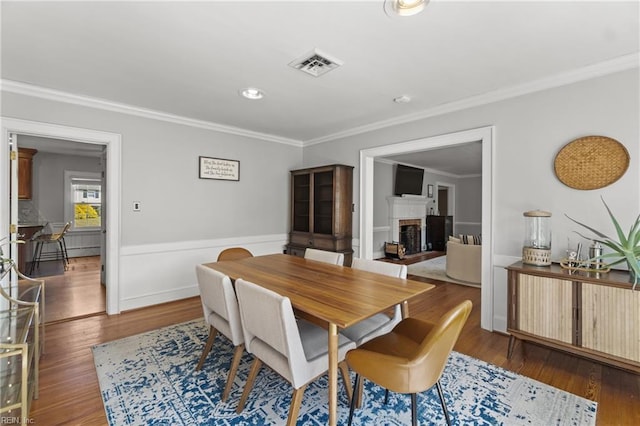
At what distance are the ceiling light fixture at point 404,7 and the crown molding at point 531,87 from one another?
165 cm

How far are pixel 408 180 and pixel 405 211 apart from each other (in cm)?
78

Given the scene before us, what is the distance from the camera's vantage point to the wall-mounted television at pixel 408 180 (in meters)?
7.05

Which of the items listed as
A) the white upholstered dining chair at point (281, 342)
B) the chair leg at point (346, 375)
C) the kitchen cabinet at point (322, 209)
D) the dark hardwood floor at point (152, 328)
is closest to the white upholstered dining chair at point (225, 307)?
the white upholstered dining chair at point (281, 342)

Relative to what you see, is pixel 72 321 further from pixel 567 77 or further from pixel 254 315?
pixel 567 77

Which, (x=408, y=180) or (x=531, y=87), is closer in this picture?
(x=531, y=87)

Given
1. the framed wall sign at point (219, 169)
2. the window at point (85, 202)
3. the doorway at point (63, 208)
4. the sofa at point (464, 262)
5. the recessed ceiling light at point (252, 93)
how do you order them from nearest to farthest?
the recessed ceiling light at point (252, 93) → the framed wall sign at point (219, 169) → the sofa at point (464, 262) → the doorway at point (63, 208) → the window at point (85, 202)

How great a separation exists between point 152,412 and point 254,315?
0.95 meters

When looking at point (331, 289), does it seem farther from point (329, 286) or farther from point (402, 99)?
point (402, 99)

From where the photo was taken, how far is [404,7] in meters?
1.67

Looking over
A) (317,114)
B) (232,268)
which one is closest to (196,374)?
(232,268)

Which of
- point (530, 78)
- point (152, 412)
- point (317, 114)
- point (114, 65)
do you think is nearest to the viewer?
point (152, 412)

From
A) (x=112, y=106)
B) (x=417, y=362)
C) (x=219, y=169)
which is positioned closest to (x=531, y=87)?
(x=417, y=362)

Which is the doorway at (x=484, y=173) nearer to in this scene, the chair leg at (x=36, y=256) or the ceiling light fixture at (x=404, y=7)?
the ceiling light fixture at (x=404, y=7)

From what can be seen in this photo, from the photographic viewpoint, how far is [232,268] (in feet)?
7.80
